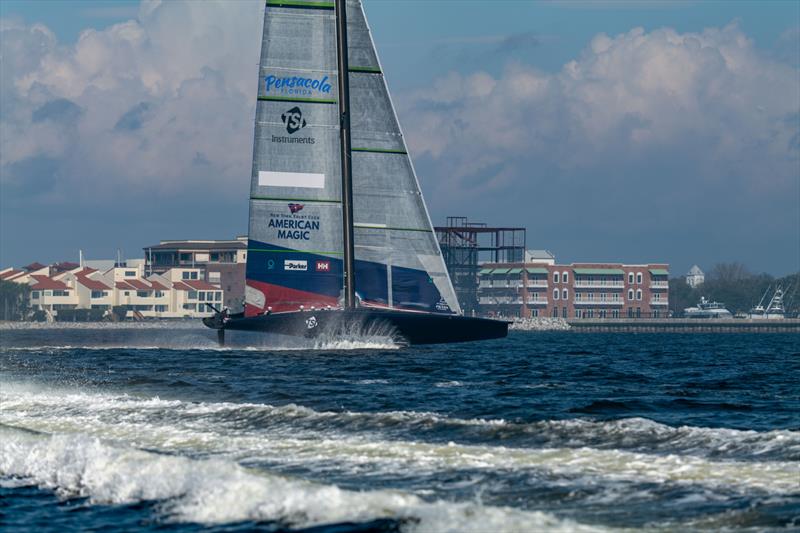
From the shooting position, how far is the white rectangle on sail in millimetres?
48188

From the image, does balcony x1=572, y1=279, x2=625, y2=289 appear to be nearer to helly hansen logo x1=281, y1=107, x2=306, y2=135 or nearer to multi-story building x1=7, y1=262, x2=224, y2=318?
multi-story building x1=7, y1=262, x2=224, y2=318

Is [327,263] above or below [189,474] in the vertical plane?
above

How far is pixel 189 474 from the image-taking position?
1451 centimetres

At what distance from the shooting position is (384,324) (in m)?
47.1

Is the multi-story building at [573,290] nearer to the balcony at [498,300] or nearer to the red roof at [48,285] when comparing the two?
the balcony at [498,300]

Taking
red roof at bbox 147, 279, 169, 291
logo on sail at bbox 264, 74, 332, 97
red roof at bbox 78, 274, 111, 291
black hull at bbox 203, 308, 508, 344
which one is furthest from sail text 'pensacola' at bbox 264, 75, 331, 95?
red roof at bbox 78, 274, 111, 291

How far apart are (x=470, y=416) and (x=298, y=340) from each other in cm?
2755

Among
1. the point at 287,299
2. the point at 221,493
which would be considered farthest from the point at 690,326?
the point at 221,493

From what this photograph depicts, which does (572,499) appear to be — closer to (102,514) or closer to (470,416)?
(102,514)

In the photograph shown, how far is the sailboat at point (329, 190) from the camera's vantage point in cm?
4822

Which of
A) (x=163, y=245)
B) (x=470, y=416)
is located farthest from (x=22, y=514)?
(x=163, y=245)

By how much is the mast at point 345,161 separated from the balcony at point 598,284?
479 feet

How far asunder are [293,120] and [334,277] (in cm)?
615

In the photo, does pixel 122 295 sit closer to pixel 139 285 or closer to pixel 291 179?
pixel 139 285
